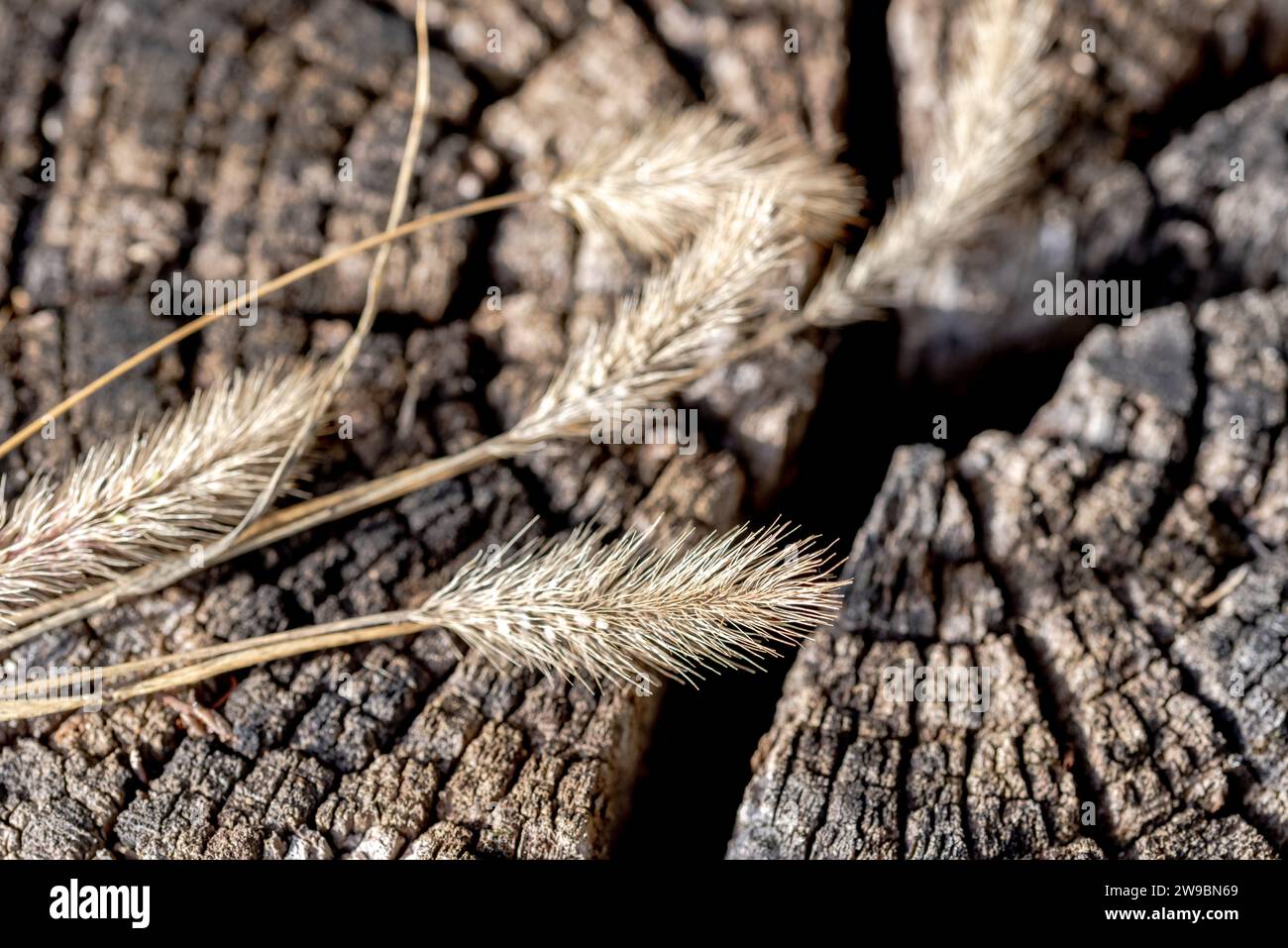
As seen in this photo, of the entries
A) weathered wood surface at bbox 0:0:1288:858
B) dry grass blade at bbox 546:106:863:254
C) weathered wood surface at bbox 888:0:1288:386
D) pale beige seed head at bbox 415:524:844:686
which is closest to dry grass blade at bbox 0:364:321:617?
weathered wood surface at bbox 0:0:1288:858

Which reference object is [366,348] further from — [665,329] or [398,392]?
[665,329]

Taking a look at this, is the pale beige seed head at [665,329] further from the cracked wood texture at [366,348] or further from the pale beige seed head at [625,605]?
the pale beige seed head at [625,605]

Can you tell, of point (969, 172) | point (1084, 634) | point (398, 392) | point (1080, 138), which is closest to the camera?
point (1084, 634)

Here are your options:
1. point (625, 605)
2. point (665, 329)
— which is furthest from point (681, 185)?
point (625, 605)

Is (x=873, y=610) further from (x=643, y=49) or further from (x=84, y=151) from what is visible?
(x=84, y=151)

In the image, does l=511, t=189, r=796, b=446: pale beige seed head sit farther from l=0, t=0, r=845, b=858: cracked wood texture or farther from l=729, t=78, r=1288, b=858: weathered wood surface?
l=729, t=78, r=1288, b=858: weathered wood surface

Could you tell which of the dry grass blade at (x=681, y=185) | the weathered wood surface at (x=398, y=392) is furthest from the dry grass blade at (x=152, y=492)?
the dry grass blade at (x=681, y=185)
